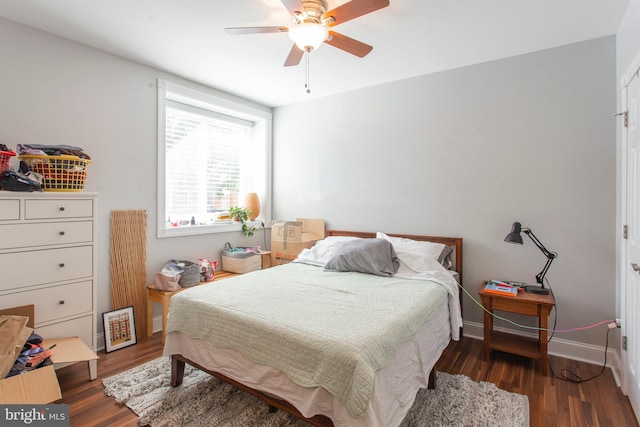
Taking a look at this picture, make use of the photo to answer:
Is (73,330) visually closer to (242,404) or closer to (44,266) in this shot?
(44,266)

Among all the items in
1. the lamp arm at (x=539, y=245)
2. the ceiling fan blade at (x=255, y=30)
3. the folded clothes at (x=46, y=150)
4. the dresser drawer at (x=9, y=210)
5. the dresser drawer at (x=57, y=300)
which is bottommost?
the dresser drawer at (x=57, y=300)

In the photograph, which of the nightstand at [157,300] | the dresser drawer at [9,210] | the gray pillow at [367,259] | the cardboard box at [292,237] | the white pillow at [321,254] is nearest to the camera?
the dresser drawer at [9,210]

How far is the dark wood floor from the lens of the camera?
1887 millimetres

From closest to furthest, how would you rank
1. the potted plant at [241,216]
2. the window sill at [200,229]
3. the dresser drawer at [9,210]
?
the dresser drawer at [9,210]
the window sill at [200,229]
the potted plant at [241,216]

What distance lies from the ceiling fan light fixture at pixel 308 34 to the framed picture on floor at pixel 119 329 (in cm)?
269

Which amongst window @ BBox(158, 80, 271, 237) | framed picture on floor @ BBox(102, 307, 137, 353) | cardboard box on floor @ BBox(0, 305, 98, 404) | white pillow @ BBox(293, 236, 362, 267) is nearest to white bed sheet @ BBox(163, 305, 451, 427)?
cardboard box on floor @ BBox(0, 305, 98, 404)

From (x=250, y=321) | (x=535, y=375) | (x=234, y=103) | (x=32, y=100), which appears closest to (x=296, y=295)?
(x=250, y=321)

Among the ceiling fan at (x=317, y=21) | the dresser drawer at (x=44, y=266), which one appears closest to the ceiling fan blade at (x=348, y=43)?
the ceiling fan at (x=317, y=21)

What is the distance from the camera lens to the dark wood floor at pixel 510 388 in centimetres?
189

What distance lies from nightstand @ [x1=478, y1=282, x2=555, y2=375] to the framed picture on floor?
3.04 metres

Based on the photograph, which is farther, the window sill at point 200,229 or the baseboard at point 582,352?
the window sill at point 200,229

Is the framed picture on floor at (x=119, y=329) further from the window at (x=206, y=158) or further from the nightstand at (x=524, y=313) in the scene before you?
the nightstand at (x=524, y=313)

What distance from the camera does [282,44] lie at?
2645mm

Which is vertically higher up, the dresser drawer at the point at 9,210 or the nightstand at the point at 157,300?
the dresser drawer at the point at 9,210
